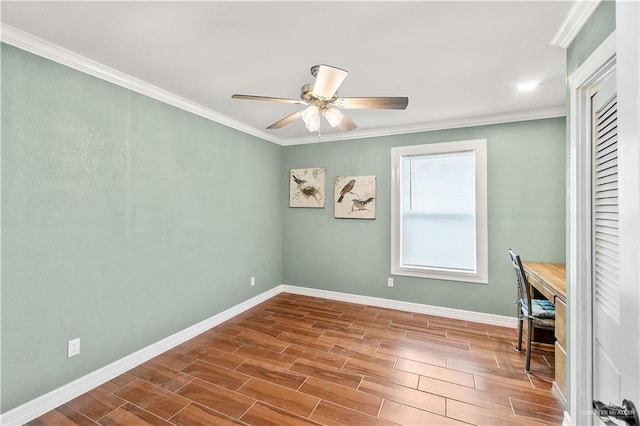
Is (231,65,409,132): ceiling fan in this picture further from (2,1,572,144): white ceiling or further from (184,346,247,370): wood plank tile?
(184,346,247,370): wood plank tile

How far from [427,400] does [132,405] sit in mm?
2097

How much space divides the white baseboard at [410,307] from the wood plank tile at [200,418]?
8.25ft

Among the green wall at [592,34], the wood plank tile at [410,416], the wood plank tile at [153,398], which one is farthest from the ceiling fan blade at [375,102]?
→ the wood plank tile at [153,398]

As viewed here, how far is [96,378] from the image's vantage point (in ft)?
7.23

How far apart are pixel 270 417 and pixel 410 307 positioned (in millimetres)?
2452

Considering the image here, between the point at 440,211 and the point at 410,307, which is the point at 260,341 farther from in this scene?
the point at 440,211

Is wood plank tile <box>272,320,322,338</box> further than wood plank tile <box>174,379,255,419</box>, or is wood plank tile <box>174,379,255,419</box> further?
wood plank tile <box>272,320,322,338</box>

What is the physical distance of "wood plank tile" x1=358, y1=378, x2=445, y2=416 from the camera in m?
1.98

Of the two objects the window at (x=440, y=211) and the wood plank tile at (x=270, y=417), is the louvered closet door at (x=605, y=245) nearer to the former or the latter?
the wood plank tile at (x=270, y=417)

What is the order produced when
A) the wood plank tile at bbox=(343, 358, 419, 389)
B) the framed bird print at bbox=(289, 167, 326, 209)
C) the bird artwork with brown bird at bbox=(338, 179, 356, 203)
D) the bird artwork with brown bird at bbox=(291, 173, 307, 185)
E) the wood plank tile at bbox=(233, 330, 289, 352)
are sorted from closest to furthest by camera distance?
the wood plank tile at bbox=(343, 358, 419, 389) → the wood plank tile at bbox=(233, 330, 289, 352) → the bird artwork with brown bird at bbox=(338, 179, 356, 203) → the framed bird print at bbox=(289, 167, 326, 209) → the bird artwork with brown bird at bbox=(291, 173, 307, 185)

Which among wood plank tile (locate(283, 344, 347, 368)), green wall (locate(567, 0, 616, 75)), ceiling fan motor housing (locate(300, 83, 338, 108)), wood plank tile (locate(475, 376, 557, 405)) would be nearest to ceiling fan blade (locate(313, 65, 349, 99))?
ceiling fan motor housing (locate(300, 83, 338, 108))

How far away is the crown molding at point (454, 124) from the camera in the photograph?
10.3 ft

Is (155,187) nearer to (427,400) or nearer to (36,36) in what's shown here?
(36,36)

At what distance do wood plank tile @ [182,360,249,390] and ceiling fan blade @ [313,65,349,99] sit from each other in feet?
7.45
